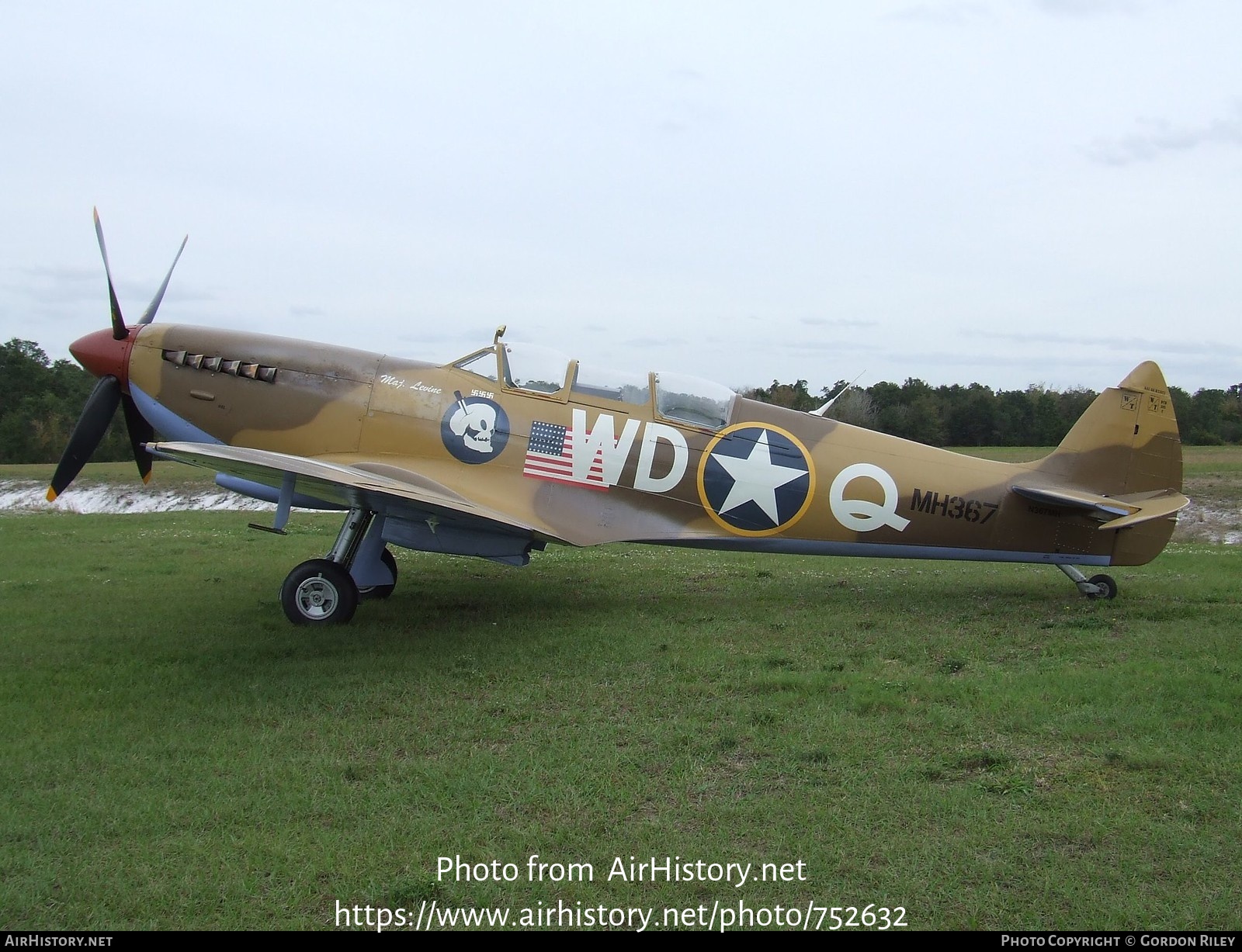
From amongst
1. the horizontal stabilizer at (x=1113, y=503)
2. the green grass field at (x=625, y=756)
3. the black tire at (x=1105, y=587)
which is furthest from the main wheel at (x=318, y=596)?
the black tire at (x=1105, y=587)

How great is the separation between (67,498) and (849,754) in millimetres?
20206

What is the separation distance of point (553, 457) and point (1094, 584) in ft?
16.1

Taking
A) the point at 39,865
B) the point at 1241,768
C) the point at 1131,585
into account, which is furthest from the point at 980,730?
the point at 1131,585

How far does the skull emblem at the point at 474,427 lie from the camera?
759 cm

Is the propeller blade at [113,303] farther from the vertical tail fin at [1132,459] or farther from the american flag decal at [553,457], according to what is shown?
the vertical tail fin at [1132,459]

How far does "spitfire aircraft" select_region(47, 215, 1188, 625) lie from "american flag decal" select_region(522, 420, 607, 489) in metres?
0.01

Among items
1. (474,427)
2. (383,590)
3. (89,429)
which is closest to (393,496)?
(474,427)

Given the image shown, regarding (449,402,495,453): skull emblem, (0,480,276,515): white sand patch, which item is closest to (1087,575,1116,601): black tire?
(449,402,495,453): skull emblem

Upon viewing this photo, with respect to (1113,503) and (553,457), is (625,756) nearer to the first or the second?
(553,457)

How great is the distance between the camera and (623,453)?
25.2ft

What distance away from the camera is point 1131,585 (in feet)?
28.4

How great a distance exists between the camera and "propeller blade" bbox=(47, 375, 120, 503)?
780 centimetres

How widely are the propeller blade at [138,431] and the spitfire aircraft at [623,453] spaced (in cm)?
5
